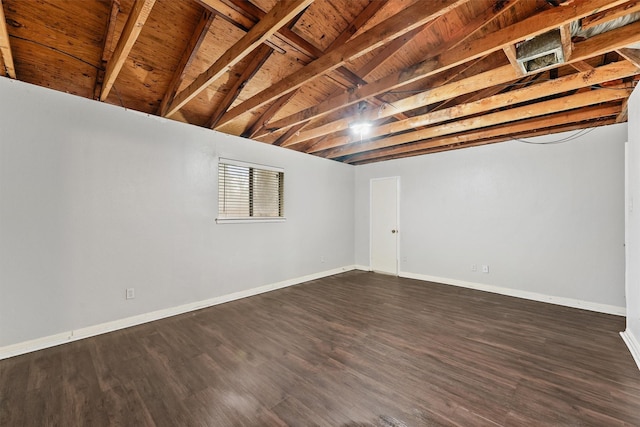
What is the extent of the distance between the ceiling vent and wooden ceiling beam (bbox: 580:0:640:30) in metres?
0.19

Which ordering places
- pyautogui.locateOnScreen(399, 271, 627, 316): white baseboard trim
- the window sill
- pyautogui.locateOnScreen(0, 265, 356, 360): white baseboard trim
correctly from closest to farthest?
pyautogui.locateOnScreen(0, 265, 356, 360): white baseboard trim, pyautogui.locateOnScreen(399, 271, 627, 316): white baseboard trim, the window sill

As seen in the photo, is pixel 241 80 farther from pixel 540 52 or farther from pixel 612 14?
pixel 612 14

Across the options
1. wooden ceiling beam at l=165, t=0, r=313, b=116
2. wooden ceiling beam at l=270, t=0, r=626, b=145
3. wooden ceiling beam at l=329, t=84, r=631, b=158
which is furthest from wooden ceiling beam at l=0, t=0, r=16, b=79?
wooden ceiling beam at l=329, t=84, r=631, b=158

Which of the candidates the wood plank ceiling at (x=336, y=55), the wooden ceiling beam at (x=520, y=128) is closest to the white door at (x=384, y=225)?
the wooden ceiling beam at (x=520, y=128)

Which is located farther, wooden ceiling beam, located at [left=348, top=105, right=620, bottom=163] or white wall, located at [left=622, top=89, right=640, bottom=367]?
wooden ceiling beam, located at [left=348, top=105, right=620, bottom=163]

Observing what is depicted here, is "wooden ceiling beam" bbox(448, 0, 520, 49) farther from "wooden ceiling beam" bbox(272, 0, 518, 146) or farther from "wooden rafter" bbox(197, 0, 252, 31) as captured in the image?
"wooden rafter" bbox(197, 0, 252, 31)

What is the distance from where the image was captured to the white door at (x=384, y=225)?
5.63 metres

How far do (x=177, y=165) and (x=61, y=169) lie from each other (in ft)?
3.63

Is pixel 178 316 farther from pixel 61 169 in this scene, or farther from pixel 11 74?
pixel 11 74

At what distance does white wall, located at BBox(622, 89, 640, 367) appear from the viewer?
92.3 inches

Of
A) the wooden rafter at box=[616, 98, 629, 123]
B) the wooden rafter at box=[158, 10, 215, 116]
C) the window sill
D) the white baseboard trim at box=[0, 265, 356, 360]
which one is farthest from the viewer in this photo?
the window sill

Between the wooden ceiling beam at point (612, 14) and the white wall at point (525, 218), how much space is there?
2.63 m

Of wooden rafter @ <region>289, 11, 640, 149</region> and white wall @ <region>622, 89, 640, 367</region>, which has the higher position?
wooden rafter @ <region>289, 11, 640, 149</region>

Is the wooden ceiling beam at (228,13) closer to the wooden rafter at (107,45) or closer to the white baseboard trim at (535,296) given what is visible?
the wooden rafter at (107,45)
